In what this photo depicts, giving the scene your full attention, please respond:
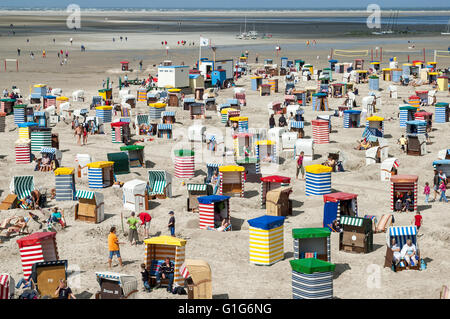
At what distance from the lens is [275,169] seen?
3203 centimetres

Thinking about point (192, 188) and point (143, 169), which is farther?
point (143, 169)

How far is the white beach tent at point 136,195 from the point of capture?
25.0 metres

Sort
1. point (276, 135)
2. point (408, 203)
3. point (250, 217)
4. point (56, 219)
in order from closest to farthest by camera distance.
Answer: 1. point (56, 219)
2. point (250, 217)
3. point (408, 203)
4. point (276, 135)

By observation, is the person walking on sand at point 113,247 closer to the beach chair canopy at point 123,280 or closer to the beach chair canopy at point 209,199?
the beach chair canopy at point 123,280

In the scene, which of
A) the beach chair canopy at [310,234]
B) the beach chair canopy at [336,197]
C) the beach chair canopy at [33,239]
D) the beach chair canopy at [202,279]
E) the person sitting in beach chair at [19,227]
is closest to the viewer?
the beach chair canopy at [202,279]

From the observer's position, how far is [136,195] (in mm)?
25062

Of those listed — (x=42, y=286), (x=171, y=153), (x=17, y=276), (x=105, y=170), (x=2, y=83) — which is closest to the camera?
(x=42, y=286)

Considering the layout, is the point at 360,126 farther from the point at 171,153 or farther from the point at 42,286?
the point at 42,286

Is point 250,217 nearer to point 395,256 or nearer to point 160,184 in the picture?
point 160,184

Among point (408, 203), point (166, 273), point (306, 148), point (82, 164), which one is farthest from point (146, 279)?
point (306, 148)

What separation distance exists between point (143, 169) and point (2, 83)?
126ft

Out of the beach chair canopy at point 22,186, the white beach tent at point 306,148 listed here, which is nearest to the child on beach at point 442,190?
the white beach tent at point 306,148

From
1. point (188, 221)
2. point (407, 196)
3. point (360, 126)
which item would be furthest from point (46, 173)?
point (360, 126)

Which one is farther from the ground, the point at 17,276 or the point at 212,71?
the point at 212,71
